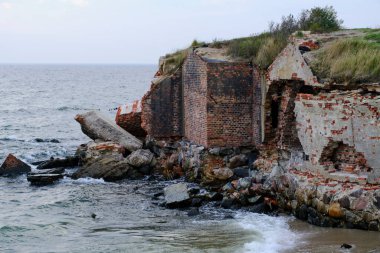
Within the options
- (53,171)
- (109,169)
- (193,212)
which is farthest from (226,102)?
(53,171)

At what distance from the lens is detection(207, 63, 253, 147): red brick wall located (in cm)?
1792

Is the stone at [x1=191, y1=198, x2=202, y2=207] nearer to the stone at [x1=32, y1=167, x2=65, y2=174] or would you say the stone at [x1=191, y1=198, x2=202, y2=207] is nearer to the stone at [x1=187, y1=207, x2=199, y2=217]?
the stone at [x1=187, y1=207, x2=199, y2=217]

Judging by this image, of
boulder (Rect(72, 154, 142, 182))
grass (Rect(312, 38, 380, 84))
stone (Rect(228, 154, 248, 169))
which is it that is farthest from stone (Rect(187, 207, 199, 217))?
boulder (Rect(72, 154, 142, 182))

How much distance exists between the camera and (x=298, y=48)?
51.9 feet

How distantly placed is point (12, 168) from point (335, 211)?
12.4 m

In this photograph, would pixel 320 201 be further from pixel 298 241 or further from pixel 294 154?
pixel 294 154

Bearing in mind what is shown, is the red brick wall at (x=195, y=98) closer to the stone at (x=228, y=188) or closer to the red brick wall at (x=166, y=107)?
the red brick wall at (x=166, y=107)

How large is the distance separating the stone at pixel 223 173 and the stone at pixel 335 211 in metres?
4.49

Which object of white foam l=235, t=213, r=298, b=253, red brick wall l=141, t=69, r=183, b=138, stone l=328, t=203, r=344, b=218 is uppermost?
red brick wall l=141, t=69, r=183, b=138

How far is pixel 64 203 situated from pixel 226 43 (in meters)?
7.77

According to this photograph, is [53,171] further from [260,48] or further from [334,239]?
[334,239]

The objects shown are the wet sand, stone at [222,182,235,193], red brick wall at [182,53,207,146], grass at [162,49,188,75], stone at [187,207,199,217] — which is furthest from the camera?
grass at [162,49,188,75]

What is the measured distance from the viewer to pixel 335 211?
1327cm

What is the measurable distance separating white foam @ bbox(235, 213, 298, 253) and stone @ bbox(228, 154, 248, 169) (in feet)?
9.35
